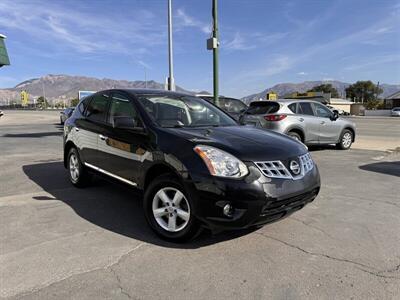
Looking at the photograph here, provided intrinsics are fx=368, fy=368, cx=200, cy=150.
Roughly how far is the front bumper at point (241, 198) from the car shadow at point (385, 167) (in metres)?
5.18

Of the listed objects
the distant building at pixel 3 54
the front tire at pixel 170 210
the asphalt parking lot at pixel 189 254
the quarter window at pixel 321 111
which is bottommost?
the asphalt parking lot at pixel 189 254

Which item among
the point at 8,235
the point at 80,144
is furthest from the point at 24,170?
the point at 8,235

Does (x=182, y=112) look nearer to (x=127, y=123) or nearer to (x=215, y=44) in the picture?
(x=127, y=123)

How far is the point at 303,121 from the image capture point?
10.5m

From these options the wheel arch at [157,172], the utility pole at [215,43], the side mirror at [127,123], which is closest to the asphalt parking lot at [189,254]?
the wheel arch at [157,172]

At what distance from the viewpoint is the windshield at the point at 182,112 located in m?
4.60

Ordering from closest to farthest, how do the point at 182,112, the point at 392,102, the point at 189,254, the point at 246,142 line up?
the point at 189,254 → the point at 246,142 → the point at 182,112 → the point at 392,102

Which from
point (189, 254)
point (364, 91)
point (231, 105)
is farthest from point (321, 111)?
point (364, 91)

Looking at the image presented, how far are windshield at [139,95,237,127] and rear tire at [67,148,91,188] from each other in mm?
1923

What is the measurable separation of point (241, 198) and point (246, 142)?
722 millimetres

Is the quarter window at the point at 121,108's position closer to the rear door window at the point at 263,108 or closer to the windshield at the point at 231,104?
the rear door window at the point at 263,108

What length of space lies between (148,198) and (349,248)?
87.1 inches

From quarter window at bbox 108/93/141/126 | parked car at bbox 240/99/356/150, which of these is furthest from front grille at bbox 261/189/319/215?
parked car at bbox 240/99/356/150

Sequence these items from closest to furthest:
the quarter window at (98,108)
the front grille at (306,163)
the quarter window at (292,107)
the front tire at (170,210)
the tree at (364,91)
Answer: the front tire at (170,210) → the front grille at (306,163) → the quarter window at (98,108) → the quarter window at (292,107) → the tree at (364,91)
